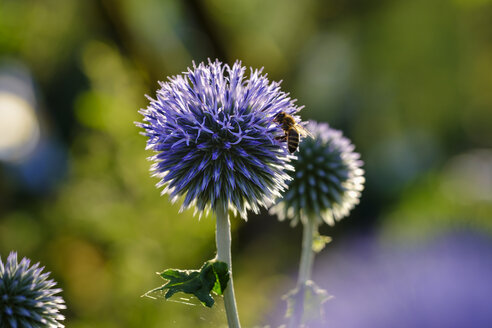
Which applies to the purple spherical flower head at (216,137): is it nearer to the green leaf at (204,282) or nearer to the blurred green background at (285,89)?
the green leaf at (204,282)

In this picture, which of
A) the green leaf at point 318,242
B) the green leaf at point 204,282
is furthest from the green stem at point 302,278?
the green leaf at point 204,282

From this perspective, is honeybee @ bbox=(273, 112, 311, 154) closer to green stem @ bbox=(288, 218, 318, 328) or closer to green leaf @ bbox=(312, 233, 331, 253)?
green stem @ bbox=(288, 218, 318, 328)

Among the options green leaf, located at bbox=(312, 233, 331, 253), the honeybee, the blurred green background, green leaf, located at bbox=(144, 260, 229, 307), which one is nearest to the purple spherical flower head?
the honeybee

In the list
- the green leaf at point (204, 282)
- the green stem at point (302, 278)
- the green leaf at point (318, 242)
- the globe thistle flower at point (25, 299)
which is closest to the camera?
the green leaf at point (204, 282)

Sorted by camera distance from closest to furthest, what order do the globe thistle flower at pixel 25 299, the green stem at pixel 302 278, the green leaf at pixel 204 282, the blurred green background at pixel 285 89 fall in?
the green leaf at pixel 204 282
the globe thistle flower at pixel 25 299
the green stem at pixel 302 278
the blurred green background at pixel 285 89

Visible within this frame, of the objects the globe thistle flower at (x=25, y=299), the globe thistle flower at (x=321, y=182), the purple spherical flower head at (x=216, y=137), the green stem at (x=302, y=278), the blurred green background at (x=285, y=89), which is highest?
the blurred green background at (x=285, y=89)

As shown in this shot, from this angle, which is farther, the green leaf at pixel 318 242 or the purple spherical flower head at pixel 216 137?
the green leaf at pixel 318 242

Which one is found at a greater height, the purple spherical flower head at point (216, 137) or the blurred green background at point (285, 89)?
the blurred green background at point (285, 89)

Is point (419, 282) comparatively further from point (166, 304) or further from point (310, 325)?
point (166, 304)
